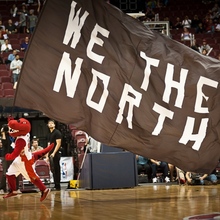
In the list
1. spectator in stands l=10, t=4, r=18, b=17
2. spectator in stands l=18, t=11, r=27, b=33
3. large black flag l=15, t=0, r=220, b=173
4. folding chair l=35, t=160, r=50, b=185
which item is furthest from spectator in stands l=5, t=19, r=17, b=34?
large black flag l=15, t=0, r=220, b=173

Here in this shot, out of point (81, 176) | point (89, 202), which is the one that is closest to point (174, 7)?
point (81, 176)

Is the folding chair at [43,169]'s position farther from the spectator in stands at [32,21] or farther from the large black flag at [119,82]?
the spectator in stands at [32,21]

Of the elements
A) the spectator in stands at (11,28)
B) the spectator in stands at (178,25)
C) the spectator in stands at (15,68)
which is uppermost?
the spectator in stands at (178,25)

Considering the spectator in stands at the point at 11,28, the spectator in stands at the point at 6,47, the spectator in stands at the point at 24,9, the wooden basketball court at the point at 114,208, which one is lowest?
the wooden basketball court at the point at 114,208

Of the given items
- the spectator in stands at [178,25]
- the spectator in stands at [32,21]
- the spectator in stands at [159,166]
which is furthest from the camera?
the spectator in stands at [178,25]

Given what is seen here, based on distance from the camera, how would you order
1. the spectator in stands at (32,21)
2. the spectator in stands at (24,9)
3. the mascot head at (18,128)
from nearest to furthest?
1. the mascot head at (18,128)
2. the spectator in stands at (32,21)
3. the spectator in stands at (24,9)

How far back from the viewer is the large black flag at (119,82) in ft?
23.2

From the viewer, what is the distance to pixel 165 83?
7254 mm

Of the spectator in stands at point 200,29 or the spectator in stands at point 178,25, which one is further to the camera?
the spectator in stands at point 178,25

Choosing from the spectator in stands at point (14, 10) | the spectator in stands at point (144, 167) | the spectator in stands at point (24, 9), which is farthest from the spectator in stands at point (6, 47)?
the spectator in stands at point (144, 167)

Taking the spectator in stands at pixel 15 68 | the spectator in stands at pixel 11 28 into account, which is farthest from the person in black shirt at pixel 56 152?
the spectator in stands at pixel 11 28

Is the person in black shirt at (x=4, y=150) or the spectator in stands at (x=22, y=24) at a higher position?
the spectator in stands at (x=22, y=24)

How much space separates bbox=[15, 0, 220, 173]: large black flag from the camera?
23.2ft

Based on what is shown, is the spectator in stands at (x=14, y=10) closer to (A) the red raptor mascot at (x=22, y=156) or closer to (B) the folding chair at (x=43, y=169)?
(B) the folding chair at (x=43, y=169)
